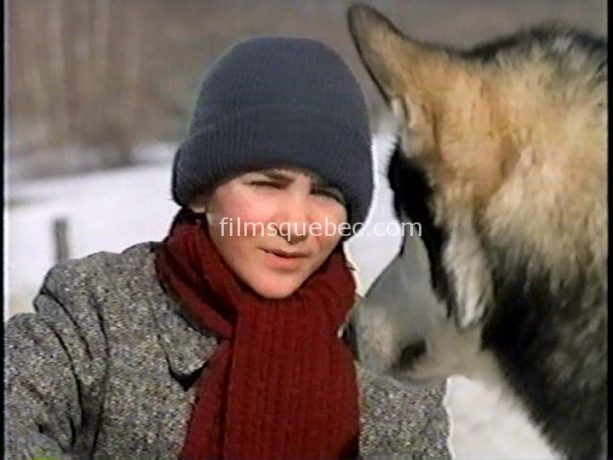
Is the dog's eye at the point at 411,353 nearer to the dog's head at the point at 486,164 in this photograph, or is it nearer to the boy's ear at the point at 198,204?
the dog's head at the point at 486,164

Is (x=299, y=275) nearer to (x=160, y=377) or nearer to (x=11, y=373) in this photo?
(x=160, y=377)

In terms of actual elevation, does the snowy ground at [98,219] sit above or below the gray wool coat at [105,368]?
above

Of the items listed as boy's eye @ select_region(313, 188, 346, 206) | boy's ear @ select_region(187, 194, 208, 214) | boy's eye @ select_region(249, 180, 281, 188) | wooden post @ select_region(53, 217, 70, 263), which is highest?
boy's eye @ select_region(249, 180, 281, 188)

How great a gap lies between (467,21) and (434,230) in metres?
0.28

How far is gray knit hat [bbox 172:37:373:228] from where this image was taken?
1019 millimetres

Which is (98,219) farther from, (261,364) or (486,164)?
(486,164)

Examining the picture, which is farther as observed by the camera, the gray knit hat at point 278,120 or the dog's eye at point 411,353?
the dog's eye at point 411,353

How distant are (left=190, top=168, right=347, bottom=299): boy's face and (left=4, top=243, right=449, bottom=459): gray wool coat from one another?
11cm

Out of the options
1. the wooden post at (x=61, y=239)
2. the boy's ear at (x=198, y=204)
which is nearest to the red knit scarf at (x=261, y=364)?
the boy's ear at (x=198, y=204)

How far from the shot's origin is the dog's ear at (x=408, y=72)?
105cm

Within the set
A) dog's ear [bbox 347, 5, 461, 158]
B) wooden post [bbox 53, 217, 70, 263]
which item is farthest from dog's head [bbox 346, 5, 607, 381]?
wooden post [bbox 53, 217, 70, 263]

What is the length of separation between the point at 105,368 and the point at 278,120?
378mm

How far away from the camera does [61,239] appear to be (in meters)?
1.12

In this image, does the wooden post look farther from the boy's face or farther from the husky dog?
the husky dog
